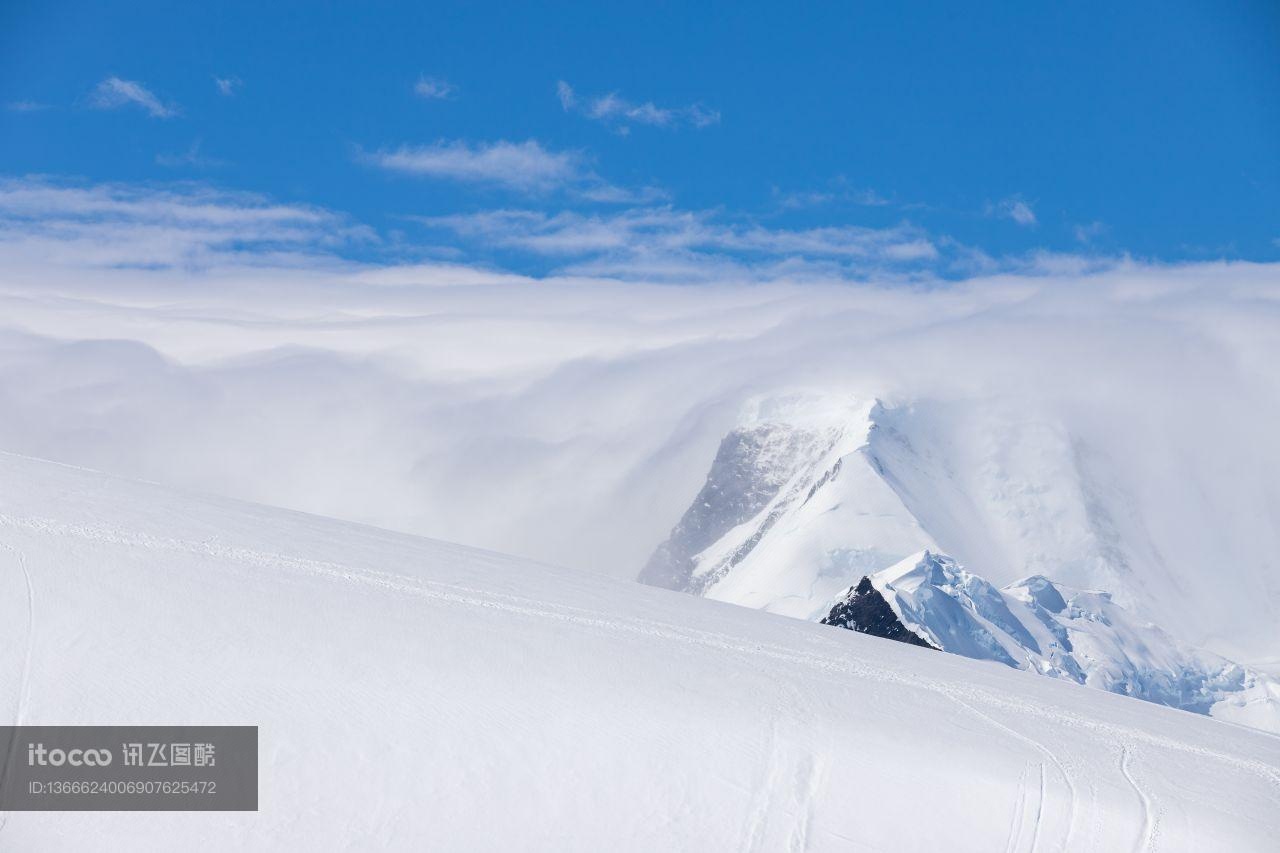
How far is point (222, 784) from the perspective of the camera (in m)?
16.6

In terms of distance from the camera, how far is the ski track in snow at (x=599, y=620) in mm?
23125

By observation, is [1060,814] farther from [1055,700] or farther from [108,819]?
[108,819]

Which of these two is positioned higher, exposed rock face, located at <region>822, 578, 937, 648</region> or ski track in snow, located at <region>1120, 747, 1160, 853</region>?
exposed rock face, located at <region>822, 578, 937, 648</region>

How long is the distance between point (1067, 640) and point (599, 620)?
164m

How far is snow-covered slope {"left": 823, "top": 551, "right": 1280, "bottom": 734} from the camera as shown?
142500 millimetres

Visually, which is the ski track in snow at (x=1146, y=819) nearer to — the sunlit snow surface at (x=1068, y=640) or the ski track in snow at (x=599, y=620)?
the ski track in snow at (x=599, y=620)

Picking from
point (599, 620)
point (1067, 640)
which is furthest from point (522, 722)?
point (1067, 640)

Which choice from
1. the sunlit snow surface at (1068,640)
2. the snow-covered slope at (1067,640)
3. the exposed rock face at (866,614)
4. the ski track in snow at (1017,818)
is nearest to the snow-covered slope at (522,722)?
the ski track in snow at (1017,818)

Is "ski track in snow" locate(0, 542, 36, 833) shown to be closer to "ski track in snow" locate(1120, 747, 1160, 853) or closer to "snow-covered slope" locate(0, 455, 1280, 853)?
"snow-covered slope" locate(0, 455, 1280, 853)

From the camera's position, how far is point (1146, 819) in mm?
18578

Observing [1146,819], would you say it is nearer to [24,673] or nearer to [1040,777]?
[1040,777]

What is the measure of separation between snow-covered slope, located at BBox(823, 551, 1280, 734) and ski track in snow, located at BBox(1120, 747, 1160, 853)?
10763 cm

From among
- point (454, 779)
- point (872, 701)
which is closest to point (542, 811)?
point (454, 779)

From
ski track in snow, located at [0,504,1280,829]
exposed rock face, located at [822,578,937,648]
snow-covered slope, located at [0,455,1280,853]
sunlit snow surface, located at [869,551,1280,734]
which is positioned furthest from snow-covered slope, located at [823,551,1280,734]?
snow-covered slope, located at [0,455,1280,853]
